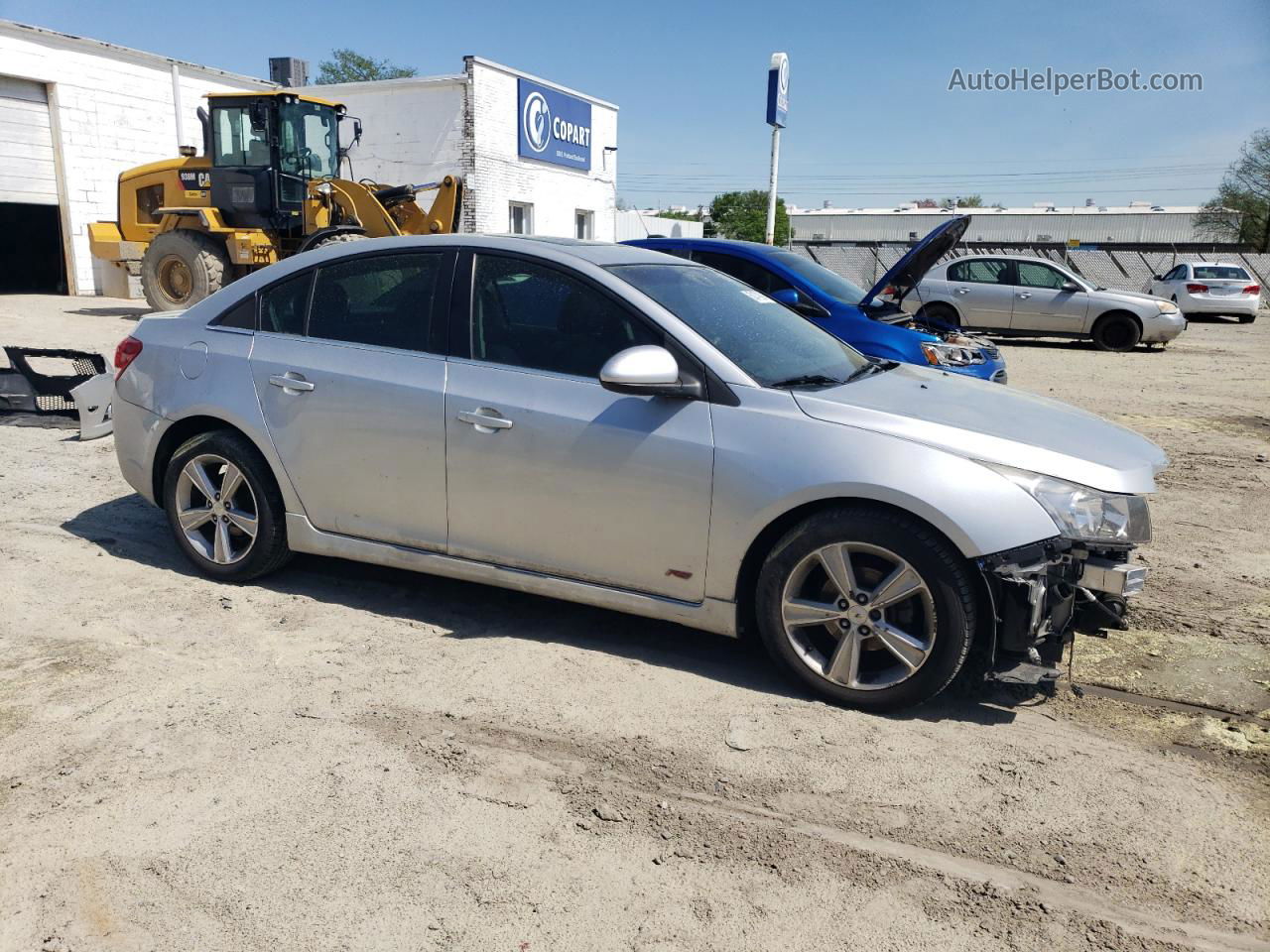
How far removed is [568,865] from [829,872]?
28.2 inches

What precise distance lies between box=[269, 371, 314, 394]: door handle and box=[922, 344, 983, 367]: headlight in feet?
17.2

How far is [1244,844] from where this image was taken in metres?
2.89

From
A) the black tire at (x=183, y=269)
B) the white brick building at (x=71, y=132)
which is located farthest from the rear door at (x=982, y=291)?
the white brick building at (x=71, y=132)

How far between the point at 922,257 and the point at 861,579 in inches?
215

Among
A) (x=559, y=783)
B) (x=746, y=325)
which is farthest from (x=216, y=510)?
(x=746, y=325)

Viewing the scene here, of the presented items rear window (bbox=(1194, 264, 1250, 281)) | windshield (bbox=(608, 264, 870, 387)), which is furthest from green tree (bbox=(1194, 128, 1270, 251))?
windshield (bbox=(608, 264, 870, 387))

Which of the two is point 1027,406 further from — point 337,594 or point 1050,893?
point 337,594

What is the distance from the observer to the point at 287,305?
4.68 metres

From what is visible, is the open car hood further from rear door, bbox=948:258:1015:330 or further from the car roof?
rear door, bbox=948:258:1015:330

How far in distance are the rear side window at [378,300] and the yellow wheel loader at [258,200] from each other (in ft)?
38.9

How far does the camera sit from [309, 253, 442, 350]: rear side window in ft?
14.3

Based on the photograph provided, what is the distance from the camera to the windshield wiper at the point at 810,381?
12.7 ft

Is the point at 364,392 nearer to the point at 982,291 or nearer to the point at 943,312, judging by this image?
the point at 943,312

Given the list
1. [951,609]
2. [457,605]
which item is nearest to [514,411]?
[457,605]
